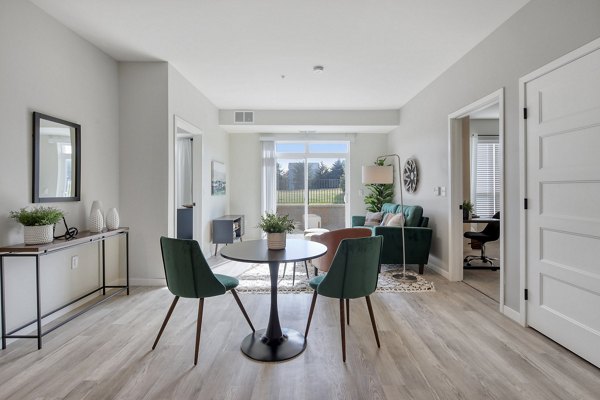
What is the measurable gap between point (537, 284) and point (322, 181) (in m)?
4.96

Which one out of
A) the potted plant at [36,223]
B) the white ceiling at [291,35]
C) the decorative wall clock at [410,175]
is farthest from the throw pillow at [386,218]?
the potted plant at [36,223]

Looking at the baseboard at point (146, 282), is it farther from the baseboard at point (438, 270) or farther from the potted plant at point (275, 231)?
the baseboard at point (438, 270)

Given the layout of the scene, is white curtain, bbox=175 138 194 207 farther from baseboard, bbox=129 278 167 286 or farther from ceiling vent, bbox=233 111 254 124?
baseboard, bbox=129 278 167 286

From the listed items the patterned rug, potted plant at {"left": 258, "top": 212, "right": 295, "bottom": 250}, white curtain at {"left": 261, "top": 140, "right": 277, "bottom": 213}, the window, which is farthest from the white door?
white curtain at {"left": 261, "top": 140, "right": 277, "bottom": 213}

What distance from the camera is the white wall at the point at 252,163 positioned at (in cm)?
699

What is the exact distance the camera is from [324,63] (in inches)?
150

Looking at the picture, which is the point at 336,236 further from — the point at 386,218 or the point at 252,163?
the point at 252,163

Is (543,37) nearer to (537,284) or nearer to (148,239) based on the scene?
(537,284)

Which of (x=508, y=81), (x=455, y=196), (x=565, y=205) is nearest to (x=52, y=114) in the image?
(x=508, y=81)

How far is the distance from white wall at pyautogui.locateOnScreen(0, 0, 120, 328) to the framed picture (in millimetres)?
2040

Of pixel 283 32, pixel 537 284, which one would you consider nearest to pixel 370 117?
pixel 283 32

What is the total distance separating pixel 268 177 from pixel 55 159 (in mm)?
4441

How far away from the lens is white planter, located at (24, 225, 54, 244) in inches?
92.5

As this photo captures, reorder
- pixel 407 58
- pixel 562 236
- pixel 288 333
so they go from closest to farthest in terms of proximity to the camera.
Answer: pixel 562 236 → pixel 288 333 → pixel 407 58
